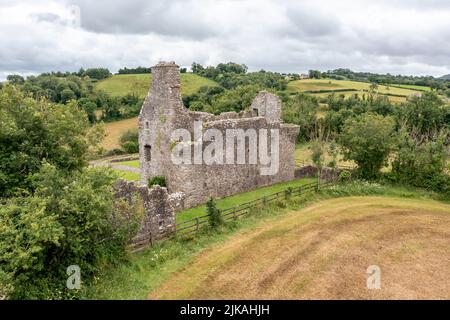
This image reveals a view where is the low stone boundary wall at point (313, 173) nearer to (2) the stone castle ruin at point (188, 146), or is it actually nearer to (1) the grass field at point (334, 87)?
(2) the stone castle ruin at point (188, 146)

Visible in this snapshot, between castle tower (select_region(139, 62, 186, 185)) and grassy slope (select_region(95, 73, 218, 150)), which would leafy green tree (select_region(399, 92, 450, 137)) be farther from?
grassy slope (select_region(95, 73, 218, 150))

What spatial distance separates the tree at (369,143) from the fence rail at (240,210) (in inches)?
115

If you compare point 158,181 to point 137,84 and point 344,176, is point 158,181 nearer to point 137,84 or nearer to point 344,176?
point 344,176

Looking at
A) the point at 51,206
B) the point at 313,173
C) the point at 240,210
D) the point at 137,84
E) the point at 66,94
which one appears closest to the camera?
the point at 51,206

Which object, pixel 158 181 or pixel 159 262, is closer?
pixel 159 262

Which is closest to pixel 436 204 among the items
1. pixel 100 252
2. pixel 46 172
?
pixel 100 252

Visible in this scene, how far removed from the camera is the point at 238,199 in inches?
984

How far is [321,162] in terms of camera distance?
29766 millimetres

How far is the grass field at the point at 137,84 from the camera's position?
87688mm

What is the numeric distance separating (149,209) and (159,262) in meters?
2.73

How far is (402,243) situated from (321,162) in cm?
1172

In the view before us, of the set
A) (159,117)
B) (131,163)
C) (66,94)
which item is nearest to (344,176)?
(159,117)

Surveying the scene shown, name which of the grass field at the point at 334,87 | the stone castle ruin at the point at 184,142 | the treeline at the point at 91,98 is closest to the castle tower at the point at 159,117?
the stone castle ruin at the point at 184,142
